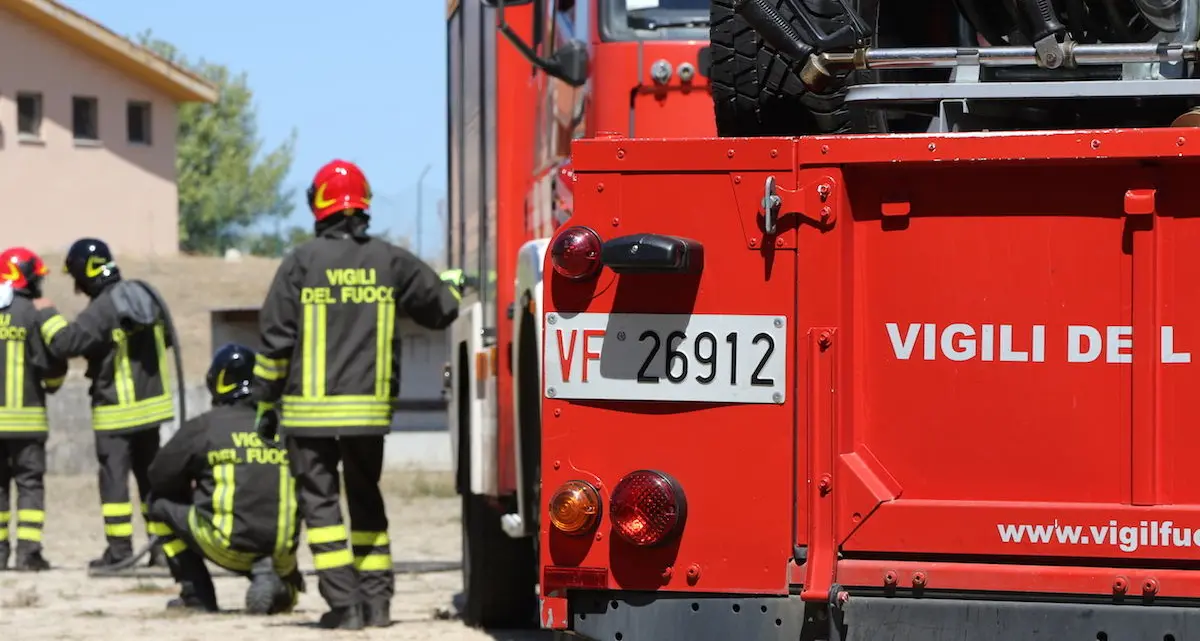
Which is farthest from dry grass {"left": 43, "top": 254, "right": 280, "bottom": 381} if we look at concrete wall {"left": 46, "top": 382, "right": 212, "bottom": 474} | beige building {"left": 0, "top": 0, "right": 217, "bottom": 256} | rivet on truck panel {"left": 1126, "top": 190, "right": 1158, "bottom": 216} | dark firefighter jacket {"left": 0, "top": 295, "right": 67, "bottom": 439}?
rivet on truck panel {"left": 1126, "top": 190, "right": 1158, "bottom": 216}

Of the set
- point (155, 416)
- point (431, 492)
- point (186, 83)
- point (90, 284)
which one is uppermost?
point (186, 83)

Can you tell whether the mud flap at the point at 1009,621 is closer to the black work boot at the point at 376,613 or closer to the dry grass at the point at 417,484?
the black work boot at the point at 376,613

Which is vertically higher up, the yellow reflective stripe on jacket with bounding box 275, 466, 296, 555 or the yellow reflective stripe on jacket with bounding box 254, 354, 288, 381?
the yellow reflective stripe on jacket with bounding box 254, 354, 288, 381

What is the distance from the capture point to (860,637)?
455 cm

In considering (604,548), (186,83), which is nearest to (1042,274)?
(604,548)

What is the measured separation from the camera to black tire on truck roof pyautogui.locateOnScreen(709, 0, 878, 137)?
5359mm

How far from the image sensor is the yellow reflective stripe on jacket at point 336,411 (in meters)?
8.93

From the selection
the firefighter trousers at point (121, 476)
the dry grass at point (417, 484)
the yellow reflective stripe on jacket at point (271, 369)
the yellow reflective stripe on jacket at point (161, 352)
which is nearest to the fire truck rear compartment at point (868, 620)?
the yellow reflective stripe on jacket at point (271, 369)

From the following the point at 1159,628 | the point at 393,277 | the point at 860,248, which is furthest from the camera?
the point at 393,277

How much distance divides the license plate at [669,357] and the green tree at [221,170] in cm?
6508

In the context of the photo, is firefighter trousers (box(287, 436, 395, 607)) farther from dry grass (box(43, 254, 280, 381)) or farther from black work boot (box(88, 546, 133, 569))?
dry grass (box(43, 254, 280, 381))

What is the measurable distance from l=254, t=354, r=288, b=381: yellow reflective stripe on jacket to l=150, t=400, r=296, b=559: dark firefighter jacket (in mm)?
650

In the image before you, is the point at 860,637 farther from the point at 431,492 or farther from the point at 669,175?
the point at 431,492

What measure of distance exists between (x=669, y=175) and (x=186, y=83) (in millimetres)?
41339
